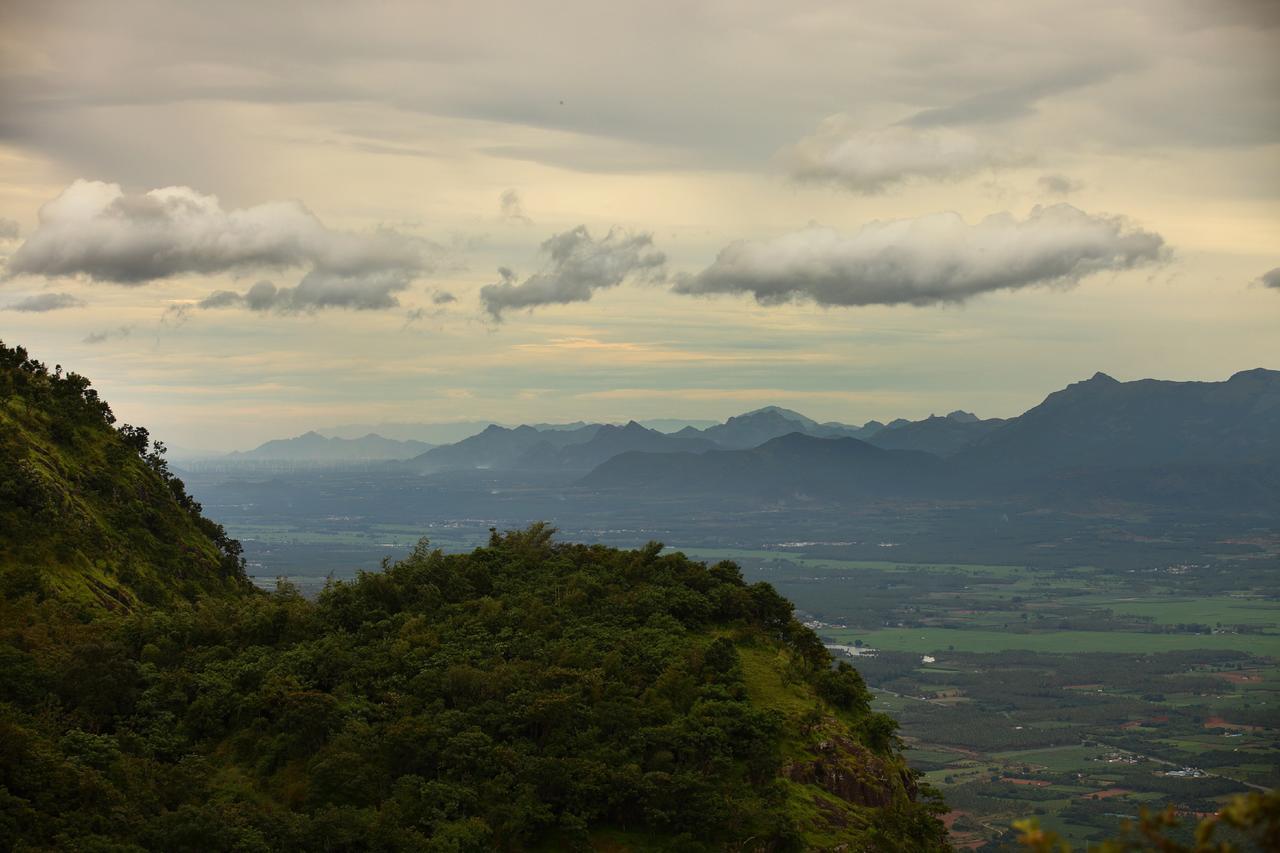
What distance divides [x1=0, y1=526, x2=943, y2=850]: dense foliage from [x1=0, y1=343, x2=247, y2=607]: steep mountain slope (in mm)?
5094

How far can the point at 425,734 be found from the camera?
4016 cm

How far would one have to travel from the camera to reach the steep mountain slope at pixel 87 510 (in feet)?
183

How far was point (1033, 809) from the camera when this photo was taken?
10050 cm

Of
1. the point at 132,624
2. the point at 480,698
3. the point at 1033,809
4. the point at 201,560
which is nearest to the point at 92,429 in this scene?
the point at 201,560

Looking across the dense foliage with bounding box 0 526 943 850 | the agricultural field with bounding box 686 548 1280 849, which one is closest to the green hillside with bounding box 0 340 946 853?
the dense foliage with bounding box 0 526 943 850

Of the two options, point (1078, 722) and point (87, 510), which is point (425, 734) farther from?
point (1078, 722)

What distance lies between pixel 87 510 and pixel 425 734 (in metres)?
33.7

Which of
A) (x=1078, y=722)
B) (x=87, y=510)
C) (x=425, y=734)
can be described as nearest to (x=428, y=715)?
(x=425, y=734)

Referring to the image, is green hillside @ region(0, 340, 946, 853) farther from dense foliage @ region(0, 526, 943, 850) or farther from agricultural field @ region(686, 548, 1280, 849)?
agricultural field @ region(686, 548, 1280, 849)

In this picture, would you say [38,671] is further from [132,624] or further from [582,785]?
[582,785]

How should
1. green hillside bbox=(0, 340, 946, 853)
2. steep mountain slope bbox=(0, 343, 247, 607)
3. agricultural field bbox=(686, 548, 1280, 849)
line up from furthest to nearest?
agricultural field bbox=(686, 548, 1280, 849)
steep mountain slope bbox=(0, 343, 247, 607)
green hillside bbox=(0, 340, 946, 853)

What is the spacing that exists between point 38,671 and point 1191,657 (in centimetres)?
18008

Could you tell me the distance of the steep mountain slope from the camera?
55.9 metres

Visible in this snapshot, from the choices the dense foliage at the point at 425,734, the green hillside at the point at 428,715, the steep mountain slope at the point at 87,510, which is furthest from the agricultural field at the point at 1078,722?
the steep mountain slope at the point at 87,510
